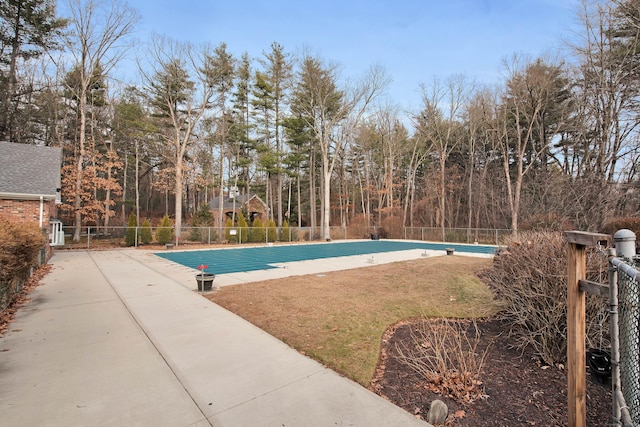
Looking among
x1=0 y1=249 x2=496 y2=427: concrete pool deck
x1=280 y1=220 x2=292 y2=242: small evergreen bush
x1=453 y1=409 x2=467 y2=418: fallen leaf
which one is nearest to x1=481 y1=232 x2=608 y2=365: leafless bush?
x1=453 y1=409 x2=467 y2=418: fallen leaf

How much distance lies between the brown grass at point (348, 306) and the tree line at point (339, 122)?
8164 mm

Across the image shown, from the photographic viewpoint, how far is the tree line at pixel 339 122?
15.7 m

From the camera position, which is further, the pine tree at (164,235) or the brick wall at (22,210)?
the pine tree at (164,235)

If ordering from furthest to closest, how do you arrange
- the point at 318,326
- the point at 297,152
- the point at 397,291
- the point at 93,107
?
the point at 297,152
the point at 93,107
the point at 397,291
the point at 318,326

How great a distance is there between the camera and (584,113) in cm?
1838

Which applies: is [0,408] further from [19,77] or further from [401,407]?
[19,77]

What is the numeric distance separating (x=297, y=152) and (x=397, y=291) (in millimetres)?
24412

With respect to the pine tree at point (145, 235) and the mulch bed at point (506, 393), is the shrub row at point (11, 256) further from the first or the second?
the pine tree at point (145, 235)

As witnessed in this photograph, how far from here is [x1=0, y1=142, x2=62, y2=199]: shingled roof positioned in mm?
11133

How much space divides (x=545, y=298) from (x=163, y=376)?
4.08 metres

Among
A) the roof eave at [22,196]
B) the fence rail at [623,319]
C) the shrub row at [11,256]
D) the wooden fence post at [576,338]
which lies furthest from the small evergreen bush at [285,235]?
the fence rail at [623,319]

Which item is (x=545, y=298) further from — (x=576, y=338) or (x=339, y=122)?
(x=339, y=122)

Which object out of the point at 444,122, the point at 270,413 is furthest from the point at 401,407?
the point at 444,122

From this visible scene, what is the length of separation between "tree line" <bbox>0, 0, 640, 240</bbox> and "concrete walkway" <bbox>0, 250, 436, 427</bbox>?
12674 mm
